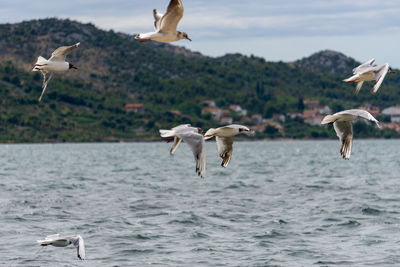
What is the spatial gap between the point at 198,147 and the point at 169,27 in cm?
260

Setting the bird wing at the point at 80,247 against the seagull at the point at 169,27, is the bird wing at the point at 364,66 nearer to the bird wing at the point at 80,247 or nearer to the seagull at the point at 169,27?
the seagull at the point at 169,27

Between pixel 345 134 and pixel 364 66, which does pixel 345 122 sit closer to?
pixel 345 134

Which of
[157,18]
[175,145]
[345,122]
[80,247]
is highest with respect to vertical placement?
[157,18]

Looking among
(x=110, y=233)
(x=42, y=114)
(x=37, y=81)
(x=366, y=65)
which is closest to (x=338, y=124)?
(x=366, y=65)

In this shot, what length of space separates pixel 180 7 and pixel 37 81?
19138 centimetres

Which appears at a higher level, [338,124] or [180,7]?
[180,7]

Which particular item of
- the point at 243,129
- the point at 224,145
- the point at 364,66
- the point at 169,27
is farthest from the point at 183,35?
the point at 364,66

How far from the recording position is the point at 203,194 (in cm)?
4541

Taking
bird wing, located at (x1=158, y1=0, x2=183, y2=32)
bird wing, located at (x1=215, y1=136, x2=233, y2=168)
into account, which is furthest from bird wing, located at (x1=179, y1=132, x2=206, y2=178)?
bird wing, located at (x1=158, y1=0, x2=183, y2=32)

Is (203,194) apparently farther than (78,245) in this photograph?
Yes

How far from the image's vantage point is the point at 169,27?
13406 millimetres

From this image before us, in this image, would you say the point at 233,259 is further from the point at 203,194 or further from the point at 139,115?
the point at 139,115

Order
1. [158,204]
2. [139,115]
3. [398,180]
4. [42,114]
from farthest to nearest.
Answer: [139,115]
[42,114]
[398,180]
[158,204]

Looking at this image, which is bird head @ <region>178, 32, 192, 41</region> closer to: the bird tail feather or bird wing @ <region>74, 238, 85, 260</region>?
the bird tail feather
